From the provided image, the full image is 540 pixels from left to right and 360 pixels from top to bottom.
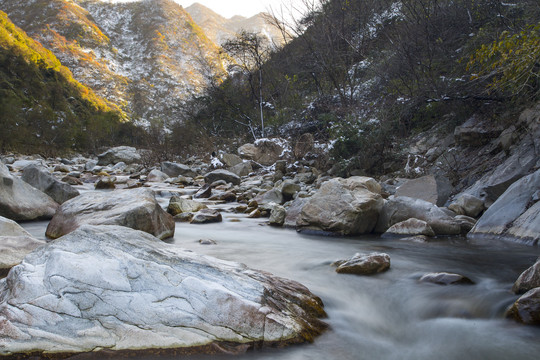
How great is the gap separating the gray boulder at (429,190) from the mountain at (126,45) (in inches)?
2087

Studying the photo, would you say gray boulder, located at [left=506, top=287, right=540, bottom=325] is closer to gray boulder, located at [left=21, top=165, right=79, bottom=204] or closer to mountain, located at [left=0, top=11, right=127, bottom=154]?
gray boulder, located at [left=21, top=165, right=79, bottom=204]

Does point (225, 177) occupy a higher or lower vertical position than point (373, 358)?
higher

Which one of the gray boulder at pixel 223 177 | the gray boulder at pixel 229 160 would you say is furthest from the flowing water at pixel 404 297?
the gray boulder at pixel 229 160

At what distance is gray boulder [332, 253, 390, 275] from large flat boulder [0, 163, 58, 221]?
4382mm

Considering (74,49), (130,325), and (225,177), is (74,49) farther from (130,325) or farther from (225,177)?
(130,325)

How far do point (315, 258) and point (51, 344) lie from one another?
2.57m

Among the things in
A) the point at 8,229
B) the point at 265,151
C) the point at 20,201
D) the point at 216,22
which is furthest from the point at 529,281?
the point at 216,22

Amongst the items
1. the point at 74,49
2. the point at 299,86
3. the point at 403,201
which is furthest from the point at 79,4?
the point at 403,201

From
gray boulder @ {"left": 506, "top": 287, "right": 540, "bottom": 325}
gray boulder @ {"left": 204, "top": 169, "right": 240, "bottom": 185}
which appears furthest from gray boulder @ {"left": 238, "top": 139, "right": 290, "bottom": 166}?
gray boulder @ {"left": 506, "top": 287, "right": 540, "bottom": 325}

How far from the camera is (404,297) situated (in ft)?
8.55

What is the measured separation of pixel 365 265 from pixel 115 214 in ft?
8.71

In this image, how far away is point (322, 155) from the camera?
34.1 ft

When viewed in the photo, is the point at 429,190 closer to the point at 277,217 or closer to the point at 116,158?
the point at 277,217

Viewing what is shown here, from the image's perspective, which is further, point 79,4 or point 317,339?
point 79,4
